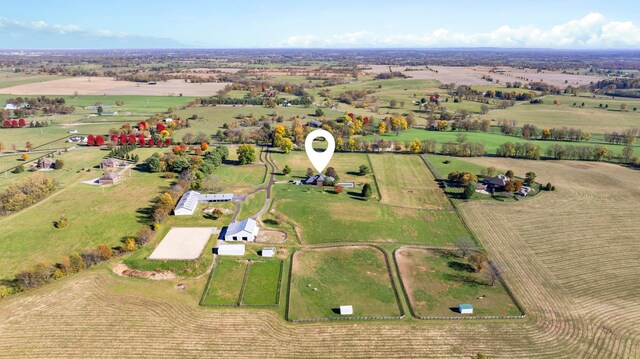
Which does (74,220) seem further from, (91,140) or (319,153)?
(91,140)

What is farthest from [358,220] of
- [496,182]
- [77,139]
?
[77,139]

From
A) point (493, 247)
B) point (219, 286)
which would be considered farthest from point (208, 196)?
point (493, 247)

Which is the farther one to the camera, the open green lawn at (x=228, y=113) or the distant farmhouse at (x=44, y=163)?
the open green lawn at (x=228, y=113)

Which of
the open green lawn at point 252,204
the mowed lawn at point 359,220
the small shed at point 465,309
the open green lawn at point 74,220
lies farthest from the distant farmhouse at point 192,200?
the small shed at point 465,309

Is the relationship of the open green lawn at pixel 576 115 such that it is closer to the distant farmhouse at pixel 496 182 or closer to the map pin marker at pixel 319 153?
the distant farmhouse at pixel 496 182

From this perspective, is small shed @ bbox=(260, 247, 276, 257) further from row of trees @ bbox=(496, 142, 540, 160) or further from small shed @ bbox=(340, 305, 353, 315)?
row of trees @ bbox=(496, 142, 540, 160)
